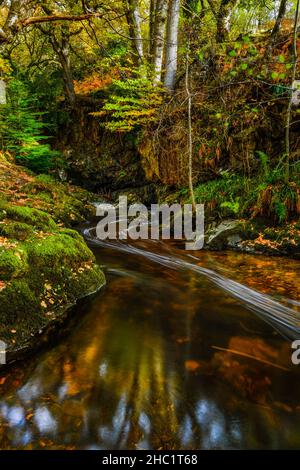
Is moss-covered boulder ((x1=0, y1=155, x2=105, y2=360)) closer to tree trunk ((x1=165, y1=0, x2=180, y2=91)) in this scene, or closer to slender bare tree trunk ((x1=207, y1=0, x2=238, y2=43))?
tree trunk ((x1=165, y1=0, x2=180, y2=91))

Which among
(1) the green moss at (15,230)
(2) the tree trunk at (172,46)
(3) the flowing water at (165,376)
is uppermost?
(2) the tree trunk at (172,46)

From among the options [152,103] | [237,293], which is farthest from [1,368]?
[152,103]

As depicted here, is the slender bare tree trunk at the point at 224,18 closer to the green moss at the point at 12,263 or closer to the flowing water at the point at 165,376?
the flowing water at the point at 165,376

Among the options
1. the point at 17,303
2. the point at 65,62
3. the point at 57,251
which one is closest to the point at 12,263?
the point at 17,303

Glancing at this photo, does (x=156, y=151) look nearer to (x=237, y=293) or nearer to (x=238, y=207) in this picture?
(x=238, y=207)

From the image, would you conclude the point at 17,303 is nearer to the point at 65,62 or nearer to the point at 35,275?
the point at 35,275

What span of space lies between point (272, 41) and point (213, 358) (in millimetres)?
8139

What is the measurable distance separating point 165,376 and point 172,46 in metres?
10.0

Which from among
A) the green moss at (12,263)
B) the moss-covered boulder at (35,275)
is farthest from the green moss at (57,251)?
the green moss at (12,263)

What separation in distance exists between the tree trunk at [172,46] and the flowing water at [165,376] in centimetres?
816

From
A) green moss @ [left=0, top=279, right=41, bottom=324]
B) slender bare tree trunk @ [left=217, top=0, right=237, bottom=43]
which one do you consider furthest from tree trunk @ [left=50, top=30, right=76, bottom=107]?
green moss @ [left=0, top=279, right=41, bottom=324]

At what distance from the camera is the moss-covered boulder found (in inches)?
133

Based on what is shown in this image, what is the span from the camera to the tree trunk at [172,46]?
1006 centimetres

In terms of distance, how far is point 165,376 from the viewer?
288 cm
